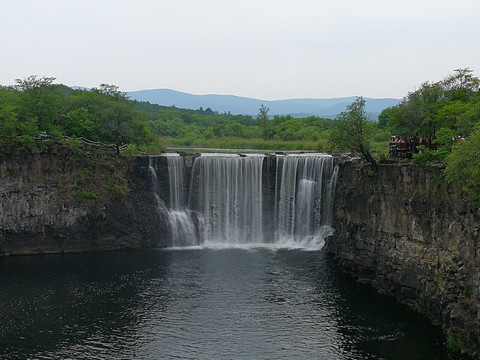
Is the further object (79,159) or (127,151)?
(127,151)

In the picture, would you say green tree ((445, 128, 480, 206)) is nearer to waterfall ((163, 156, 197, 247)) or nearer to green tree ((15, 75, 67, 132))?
waterfall ((163, 156, 197, 247))

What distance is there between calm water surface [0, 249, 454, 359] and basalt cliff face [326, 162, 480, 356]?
1.54 meters

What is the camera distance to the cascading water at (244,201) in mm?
56625

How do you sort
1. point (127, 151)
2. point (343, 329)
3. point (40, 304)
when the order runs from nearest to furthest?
point (343, 329)
point (40, 304)
point (127, 151)

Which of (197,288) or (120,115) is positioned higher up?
(120,115)

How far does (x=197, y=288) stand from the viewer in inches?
1665

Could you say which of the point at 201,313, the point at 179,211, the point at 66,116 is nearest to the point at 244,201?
the point at 179,211

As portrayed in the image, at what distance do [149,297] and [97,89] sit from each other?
39087mm

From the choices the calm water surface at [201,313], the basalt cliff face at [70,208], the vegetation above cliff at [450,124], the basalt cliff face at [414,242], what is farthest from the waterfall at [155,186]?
the vegetation above cliff at [450,124]

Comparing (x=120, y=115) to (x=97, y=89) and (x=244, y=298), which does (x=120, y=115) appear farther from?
(x=244, y=298)

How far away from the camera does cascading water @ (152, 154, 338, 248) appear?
56.6 m

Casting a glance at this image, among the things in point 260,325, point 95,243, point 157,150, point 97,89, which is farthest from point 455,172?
point 97,89

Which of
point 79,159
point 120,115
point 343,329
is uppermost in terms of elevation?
point 120,115

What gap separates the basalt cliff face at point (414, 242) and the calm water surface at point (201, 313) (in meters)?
1.54
